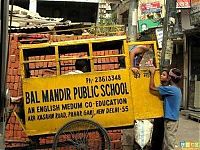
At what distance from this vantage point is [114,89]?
666cm

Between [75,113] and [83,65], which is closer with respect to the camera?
[75,113]

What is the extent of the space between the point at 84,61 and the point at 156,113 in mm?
→ 1424

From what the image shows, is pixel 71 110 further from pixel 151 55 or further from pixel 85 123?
pixel 151 55

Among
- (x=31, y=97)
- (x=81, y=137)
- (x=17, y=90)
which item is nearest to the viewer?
(x=31, y=97)

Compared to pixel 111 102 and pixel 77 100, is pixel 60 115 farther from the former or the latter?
pixel 111 102

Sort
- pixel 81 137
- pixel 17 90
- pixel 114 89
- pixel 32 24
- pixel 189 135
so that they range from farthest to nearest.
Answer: pixel 189 135 < pixel 32 24 < pixel 17 90 < pixel 81 137 < pixel 114 89

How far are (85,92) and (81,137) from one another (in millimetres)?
765

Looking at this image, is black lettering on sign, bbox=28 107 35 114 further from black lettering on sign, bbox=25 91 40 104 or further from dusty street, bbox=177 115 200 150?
dusty street, bbox=177 115 200 150

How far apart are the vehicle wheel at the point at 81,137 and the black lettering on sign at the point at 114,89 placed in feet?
1.69

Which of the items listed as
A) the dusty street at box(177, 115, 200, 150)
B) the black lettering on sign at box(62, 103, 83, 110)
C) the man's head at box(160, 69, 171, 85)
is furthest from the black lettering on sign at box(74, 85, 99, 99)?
the dusty street at box(177, 115, 200, 150)

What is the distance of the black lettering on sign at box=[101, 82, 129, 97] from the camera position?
6641mm

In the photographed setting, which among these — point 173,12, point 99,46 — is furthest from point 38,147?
point 173,12

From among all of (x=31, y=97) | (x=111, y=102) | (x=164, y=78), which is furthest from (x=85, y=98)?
(x=164, y=78)

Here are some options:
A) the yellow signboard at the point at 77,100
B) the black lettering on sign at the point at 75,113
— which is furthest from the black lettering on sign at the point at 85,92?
the black lettering on sign at the point at 75,113
